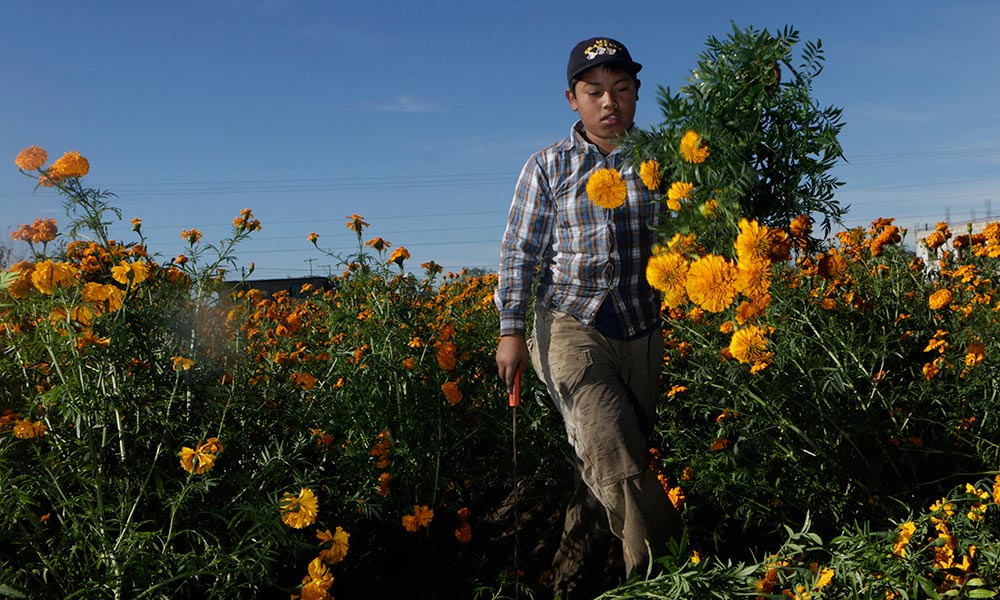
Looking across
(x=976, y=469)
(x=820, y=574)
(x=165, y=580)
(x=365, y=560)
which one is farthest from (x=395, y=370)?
(x=976, y=469)

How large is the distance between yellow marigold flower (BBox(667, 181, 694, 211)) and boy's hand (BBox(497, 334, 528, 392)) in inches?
29.4

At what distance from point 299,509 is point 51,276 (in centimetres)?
104

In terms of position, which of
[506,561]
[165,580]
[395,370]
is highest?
[395,370]

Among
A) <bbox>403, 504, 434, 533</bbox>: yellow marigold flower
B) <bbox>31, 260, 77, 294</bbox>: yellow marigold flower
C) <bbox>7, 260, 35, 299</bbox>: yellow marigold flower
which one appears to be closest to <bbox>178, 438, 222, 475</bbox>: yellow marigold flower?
<bbox>31, 260, 77, 294</bbox>: yellow marigold flower

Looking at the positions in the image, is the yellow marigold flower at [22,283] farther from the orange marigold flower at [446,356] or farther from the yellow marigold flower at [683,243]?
the yellow marigold flower at [683,243]

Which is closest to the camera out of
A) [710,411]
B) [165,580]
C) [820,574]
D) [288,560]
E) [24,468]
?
[820,574]

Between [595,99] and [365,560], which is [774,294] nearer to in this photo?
[595,99]

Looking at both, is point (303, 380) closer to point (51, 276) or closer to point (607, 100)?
point (51, 276)

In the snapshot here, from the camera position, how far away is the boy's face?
268 centimetres

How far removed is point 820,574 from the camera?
180 centimetres

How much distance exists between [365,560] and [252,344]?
3.92 ft

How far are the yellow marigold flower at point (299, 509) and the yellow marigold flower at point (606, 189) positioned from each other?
1.34 metres

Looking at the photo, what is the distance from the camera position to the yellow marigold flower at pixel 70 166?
2738 millimetres

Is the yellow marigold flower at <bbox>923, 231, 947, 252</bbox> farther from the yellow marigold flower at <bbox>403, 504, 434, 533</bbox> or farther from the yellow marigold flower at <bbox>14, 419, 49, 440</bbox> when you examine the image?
the yellow marigold flower at <bbox>14, 419, 49, 440</bbox>
